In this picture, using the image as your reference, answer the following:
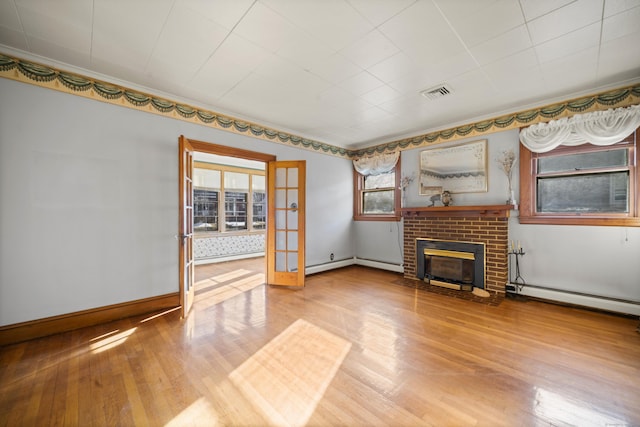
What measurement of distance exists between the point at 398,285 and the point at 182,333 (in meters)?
3.20

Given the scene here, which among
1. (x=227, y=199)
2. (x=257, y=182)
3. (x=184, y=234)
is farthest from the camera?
(x=257, y=182)

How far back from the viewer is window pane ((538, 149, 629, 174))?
3012 millimetres

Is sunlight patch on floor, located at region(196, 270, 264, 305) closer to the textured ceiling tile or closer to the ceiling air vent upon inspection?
the ceiling air vent

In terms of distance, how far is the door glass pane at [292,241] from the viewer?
173 inches

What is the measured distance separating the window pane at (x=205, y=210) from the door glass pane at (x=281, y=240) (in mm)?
3296

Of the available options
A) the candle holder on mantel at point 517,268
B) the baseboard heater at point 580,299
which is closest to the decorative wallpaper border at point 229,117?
the candle holder on mantel at point 517,268

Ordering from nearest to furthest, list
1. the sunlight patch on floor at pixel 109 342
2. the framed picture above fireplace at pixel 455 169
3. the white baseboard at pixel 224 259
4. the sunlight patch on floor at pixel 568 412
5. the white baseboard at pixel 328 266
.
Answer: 1. the sunlight patch on floor at pixel 568 412
2. the sunlight patch on floor at pixel 109 342
3. the framed picture above fireplace at pixel 455 169
4. the white baseboard at pixel 328 266
5. the white baseboard at pixel 224 259

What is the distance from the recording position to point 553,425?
1439mm

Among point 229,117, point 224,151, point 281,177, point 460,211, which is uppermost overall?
point 229,117

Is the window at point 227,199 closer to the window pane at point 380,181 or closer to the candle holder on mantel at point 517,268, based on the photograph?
the window pane at point 380,181

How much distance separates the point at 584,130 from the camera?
306cm

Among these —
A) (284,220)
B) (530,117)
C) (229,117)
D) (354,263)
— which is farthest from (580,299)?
(229,117)

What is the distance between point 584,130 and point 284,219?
167 inches

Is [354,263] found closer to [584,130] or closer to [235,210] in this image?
[235,210]
